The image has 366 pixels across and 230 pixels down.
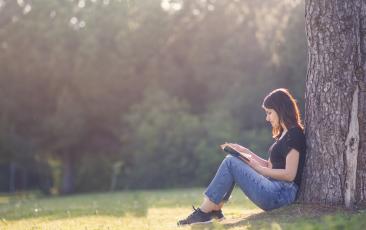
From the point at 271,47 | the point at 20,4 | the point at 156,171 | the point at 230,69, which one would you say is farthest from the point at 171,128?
the point at 20,4

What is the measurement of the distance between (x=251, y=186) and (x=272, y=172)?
0.32 meters

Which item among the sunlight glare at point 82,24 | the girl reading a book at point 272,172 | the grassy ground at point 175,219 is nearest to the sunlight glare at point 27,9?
the sunlight glare at point 82,24

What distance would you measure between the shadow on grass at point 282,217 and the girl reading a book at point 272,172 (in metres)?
0.16

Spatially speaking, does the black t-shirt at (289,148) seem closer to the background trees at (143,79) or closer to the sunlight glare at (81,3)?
the background trees at (143,79)

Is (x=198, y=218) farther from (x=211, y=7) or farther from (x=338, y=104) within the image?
(x=211, y=7)

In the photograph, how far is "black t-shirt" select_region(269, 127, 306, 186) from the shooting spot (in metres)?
7.55

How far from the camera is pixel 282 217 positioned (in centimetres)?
724

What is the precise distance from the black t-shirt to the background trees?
17600mm

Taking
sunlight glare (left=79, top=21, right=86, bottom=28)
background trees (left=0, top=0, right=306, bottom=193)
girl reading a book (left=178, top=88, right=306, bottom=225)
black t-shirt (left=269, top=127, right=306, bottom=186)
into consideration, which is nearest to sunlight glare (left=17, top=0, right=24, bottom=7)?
background trees (left=0, top=0, right=306, bottom=193)

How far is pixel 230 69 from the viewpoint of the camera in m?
27.9

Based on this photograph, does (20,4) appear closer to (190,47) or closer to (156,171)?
(190,47)

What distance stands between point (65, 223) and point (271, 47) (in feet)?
63.1

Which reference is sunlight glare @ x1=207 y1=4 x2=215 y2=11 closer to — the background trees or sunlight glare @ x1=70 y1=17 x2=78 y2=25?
the background trees

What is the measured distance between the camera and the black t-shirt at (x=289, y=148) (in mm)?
7547
